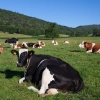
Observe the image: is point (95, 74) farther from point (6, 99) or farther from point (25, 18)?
point (25, 18)

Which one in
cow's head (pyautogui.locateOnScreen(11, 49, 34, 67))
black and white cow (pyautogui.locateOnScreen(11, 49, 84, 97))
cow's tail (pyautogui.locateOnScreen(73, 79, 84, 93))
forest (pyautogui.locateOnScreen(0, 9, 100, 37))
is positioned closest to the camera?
black and white cow (pyautogui.locateOnScreen(11, 49, 84, 97))

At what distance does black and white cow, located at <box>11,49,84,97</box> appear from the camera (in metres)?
7.10

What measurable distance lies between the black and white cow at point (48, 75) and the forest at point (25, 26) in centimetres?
7816

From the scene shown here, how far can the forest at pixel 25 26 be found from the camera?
398 feet

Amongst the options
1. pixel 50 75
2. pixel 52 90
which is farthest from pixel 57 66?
pixel 52 90

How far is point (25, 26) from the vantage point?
14875cm

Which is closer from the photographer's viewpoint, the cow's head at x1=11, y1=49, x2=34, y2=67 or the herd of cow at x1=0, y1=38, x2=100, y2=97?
the herd of cow at x1=0, y1=38, x2=100, y2=97

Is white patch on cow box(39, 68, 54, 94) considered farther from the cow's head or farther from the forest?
the forest

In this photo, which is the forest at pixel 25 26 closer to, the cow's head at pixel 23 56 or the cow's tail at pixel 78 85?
the cow's head at pixel 23 56

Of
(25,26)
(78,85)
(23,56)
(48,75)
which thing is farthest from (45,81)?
(25,26)

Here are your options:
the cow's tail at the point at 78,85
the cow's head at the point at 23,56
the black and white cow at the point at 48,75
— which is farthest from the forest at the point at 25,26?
the cow's tail at the point at 78,85

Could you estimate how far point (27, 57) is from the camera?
884 centimetres

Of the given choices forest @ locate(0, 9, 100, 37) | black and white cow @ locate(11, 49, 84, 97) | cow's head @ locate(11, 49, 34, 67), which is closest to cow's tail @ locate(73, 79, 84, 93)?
black and white cow @ locate(11, 49, 84, 97)

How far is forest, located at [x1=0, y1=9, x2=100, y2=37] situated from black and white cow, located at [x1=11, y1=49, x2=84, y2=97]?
7816 cm
